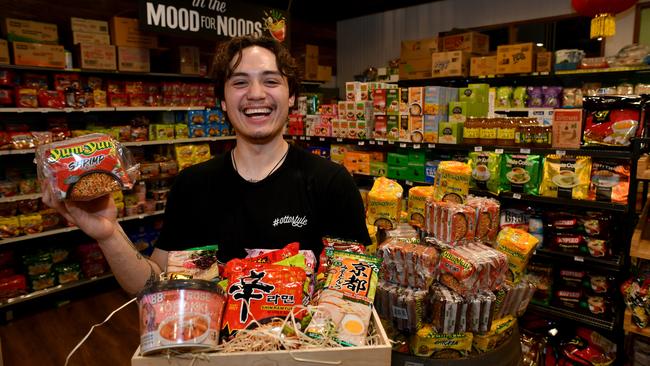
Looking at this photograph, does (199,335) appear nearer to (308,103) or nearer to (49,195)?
(49,195)

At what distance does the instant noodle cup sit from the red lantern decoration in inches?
144

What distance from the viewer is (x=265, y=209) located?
1502 millimetres

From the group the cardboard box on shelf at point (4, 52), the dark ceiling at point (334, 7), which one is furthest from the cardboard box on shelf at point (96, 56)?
the dark ceiling at point (334, 7)

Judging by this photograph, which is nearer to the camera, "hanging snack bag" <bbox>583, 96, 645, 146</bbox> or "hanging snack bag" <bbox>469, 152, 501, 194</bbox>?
"hanging snack bag" <bbox>583, 96, 645, 146</bbox>

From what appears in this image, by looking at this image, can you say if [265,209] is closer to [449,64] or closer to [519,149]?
[519,149]

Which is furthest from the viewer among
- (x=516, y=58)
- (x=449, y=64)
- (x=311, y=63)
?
(x=311, y=63)

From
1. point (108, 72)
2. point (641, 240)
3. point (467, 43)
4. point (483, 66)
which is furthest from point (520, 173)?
point (108, 72)

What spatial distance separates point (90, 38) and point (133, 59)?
0.44 meters

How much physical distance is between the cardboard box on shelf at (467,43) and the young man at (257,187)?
4.79 meters

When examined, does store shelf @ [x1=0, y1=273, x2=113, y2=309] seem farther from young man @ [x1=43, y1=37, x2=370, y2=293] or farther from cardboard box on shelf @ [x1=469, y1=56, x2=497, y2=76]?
cardboard box on shelf @ [x1=469, y1=56, x2=497, y2=76]

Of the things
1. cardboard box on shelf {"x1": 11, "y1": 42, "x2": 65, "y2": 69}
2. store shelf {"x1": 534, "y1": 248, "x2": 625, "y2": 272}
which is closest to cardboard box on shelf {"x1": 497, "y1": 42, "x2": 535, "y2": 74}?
store shelf {"x1": 534, "y1": 248, "x2": 625, "y2": 272}

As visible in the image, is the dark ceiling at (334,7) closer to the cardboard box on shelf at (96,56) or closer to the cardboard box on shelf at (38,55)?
the cardboard box on shelf at (96,56)

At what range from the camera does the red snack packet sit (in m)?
1.00

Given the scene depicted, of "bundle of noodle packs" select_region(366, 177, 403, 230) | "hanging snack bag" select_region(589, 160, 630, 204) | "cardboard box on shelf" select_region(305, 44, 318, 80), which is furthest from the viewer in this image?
"cardboard box on shelf" select_region(305, 44, 318, 80)
